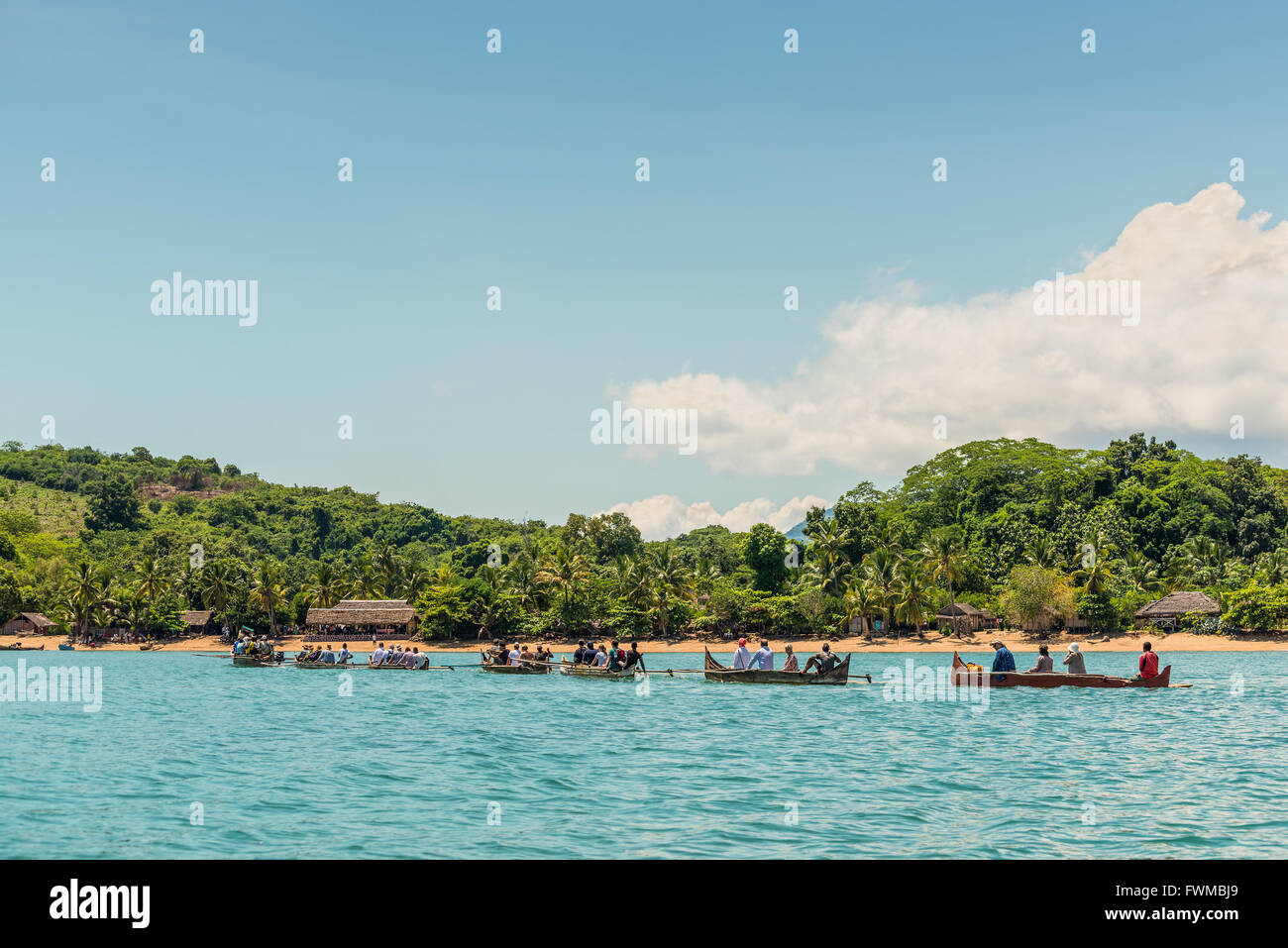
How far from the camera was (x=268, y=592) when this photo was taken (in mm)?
79500

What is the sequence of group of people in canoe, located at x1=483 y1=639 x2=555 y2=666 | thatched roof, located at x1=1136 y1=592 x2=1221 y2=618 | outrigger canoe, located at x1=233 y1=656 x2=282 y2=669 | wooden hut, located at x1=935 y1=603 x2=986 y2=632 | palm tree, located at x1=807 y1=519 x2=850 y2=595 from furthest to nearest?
palm tree, located at x1=807 y1=519 x2=850 y2=595 < wooden hut, located at x1=935 y1=603 x2=986 y2=632 < thatched roof, located at x1=1136 y1=592 x2=1221 y2=618 < outrigger canoe, located at x1=233 y1=656 x2=282 y2=669 < group of people in canoe, located at x1=483 y1=639 x2=555 y2=666

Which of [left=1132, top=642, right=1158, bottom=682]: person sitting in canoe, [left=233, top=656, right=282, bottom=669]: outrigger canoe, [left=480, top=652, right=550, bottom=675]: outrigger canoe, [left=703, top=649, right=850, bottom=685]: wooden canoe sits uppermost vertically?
[left=1132, top=642, right=1158, bottom=682]: person sitting in canoe

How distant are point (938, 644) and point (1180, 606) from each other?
16836mm

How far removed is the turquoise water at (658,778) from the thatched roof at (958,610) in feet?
150

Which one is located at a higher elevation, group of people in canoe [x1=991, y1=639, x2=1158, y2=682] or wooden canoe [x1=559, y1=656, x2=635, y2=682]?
group of people in canoe [x1=991, y1=639, x2=1158, y2=682]

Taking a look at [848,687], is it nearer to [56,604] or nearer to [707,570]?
[707,570]

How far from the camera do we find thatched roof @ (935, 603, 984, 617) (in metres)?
76.4

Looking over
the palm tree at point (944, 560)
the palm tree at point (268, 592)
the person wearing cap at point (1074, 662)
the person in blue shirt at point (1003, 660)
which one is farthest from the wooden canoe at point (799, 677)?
the palm tree at point (268, 592)

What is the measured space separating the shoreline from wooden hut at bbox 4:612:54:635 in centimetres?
603

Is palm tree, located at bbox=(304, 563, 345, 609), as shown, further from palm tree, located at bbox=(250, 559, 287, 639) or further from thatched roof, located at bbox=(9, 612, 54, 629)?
thatched roof, located at bbox=(9, 612, 54, 629)

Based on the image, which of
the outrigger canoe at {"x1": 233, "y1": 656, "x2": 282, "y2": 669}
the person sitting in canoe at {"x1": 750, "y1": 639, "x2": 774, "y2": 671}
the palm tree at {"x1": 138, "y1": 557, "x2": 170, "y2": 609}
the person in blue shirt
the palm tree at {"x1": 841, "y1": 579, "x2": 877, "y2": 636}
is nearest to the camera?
the person in blue shirt

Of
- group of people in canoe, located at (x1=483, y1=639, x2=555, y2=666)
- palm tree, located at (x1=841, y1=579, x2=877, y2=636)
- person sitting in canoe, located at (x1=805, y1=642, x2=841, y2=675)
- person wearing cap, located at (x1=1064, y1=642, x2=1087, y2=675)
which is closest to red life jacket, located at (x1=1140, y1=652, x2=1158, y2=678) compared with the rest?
person wearing cap, located at (x1=1064, y1=642, x2=1087, y2=675)

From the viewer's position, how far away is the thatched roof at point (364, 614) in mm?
79188
